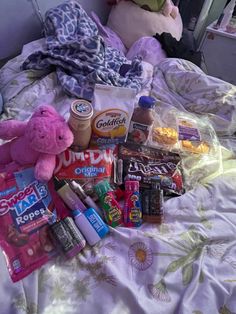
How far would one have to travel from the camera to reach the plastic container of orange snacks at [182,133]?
968mm

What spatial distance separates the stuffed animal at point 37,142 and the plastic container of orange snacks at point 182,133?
36 cm

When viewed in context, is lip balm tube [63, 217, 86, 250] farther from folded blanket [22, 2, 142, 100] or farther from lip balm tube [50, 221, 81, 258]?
folded blanket [22, 2, 142, 100]

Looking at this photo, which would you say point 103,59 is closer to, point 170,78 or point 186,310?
point 170,78

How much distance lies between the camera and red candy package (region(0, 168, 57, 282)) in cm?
62

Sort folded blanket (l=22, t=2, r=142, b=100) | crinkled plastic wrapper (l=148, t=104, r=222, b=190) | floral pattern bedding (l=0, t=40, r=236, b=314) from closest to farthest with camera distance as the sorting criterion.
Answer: floral pattern bedding (l=0, t=40, r=236, b=314), crinkled plastic wrapper (l=148, t=104, r=222, b=190), folded blanket (l=22, t=2, r=142, b=100)

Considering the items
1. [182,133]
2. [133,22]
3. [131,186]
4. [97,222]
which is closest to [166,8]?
[133,22]

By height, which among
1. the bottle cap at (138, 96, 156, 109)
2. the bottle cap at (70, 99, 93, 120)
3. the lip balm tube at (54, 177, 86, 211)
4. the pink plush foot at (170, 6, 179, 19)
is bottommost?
the lip balm tube at (54, 177, 86, 211)

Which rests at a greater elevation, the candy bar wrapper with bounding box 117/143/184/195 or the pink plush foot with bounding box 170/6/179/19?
the pink plush foot with bounding box 170/6/179/19

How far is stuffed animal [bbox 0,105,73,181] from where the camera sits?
69cm

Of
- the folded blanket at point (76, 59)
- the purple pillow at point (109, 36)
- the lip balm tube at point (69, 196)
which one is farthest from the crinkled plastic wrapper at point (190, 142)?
the purple pillow at point (109, 36)

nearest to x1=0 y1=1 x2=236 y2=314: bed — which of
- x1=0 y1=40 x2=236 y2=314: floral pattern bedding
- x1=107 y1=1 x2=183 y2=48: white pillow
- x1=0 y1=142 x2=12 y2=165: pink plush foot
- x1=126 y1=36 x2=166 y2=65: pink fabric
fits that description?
x1=0 y1=40 x2=236 y2=314: floral pattern bedding

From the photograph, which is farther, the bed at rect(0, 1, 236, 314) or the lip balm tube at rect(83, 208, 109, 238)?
the lip balm tube at rect(83, 208, 109, 238)

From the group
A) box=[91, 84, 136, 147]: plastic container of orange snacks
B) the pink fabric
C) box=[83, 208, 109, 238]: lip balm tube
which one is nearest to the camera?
box=[83, 208, 109, 238]: lip balm tube

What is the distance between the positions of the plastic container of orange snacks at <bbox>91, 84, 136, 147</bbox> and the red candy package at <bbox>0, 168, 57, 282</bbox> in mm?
222
